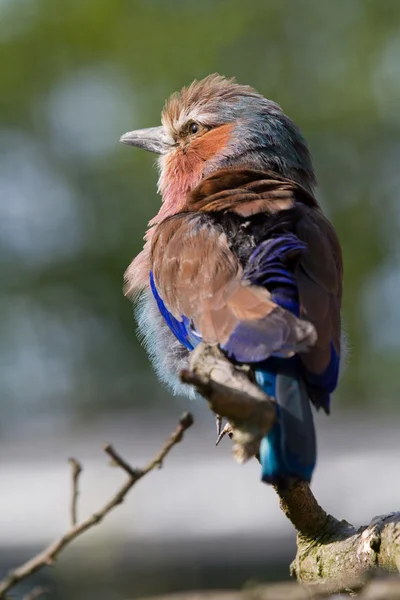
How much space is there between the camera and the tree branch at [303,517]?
2.43 m

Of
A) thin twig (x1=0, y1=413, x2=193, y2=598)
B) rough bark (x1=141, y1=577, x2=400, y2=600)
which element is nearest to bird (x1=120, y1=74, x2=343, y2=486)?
thin twig (x1=0, y1=413, x2=193, y2=598)

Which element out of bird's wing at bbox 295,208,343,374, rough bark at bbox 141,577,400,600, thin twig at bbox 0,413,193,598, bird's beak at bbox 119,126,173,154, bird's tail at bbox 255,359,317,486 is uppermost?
bird's beak at bbox 119,126,173,154

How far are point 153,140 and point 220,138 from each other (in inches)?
20.0

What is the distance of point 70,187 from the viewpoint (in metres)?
16.2

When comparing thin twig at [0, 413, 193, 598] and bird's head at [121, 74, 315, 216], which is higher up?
bird's head at [121, 74, 315, 216]

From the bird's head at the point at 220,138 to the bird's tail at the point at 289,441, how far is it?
5.27 ft

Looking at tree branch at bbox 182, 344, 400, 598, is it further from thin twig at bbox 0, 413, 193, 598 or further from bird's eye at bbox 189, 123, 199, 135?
bird's eye at bbox 189, 123, 199, 135

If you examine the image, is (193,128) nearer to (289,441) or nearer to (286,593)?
(289,441)

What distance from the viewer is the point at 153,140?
202 inches

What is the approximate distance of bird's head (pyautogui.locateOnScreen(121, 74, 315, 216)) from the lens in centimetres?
457

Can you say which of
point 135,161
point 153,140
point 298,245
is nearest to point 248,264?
point 298,245

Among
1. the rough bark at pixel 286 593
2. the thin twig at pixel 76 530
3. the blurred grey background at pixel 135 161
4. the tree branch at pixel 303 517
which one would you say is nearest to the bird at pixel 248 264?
the tree branch at pixel 303 517

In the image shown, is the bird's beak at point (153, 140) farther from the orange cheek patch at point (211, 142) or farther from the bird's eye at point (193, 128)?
the orange cheek patch at point (211, 142)

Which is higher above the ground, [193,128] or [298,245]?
[193,128]
